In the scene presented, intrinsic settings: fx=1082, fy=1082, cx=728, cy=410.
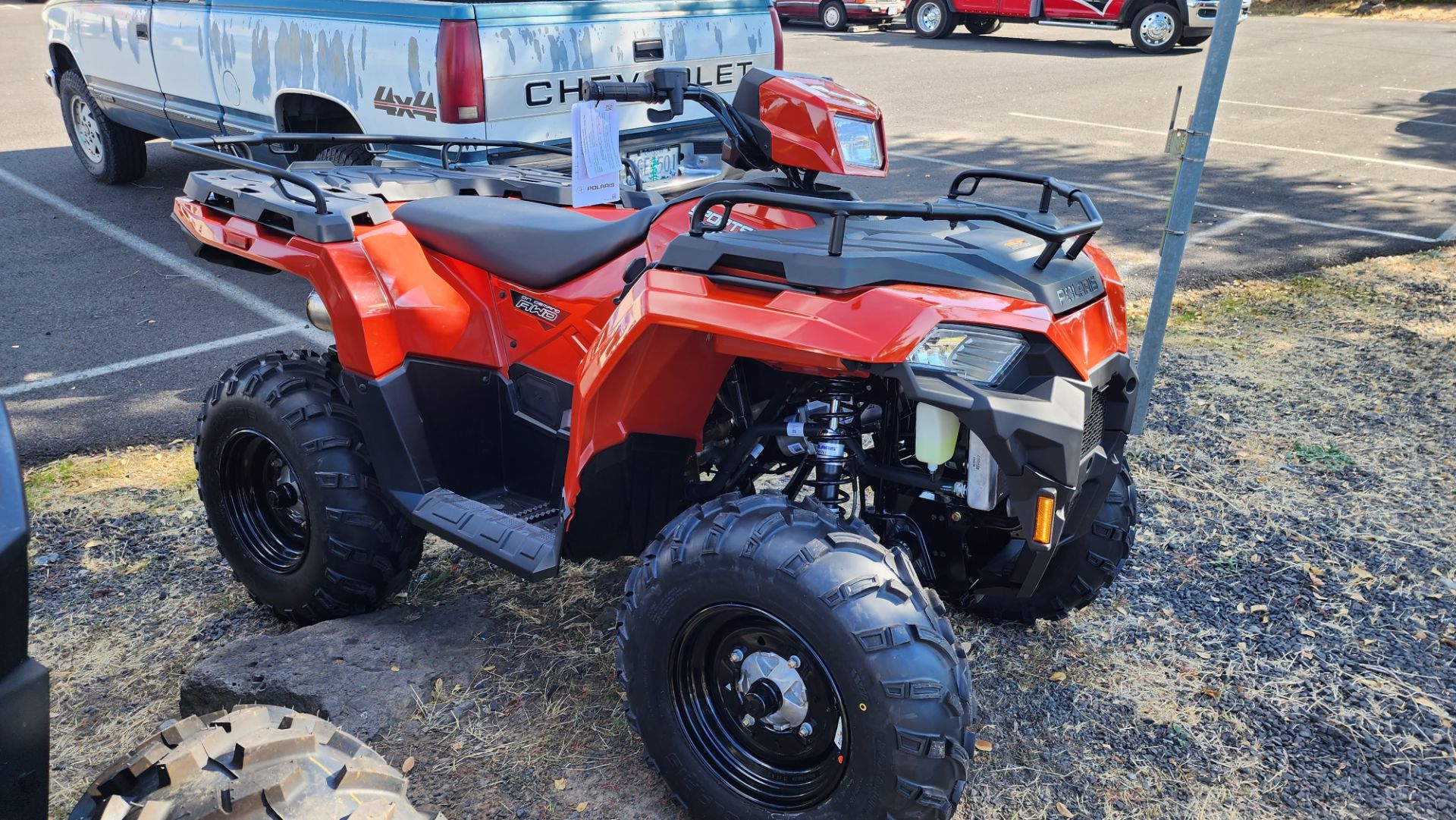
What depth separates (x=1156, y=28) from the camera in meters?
17.5

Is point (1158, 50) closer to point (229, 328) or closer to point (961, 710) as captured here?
point (229, 328)

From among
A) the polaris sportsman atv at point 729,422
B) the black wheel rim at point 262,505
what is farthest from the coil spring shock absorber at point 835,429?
the black wheel rim at point 262,505

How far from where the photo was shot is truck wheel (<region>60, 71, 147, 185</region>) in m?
8.54

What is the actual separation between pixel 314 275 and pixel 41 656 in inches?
57.3

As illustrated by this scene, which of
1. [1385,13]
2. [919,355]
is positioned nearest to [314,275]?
[919,355]

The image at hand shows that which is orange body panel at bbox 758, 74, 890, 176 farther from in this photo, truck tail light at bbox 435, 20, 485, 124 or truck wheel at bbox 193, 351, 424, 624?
truck tail light at bbox 435, 20, 485, 124

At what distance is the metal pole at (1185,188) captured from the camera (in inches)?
158

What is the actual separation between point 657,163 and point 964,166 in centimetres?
457

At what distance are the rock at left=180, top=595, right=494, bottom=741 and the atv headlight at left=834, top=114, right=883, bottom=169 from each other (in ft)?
5.84

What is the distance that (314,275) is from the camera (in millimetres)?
3018

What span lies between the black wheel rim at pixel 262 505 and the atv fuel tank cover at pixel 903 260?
1685 millimetres

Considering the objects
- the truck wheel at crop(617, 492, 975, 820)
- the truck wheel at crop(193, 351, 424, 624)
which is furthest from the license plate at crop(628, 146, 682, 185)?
the truck wheel at crop(617, 492, 975, 820)

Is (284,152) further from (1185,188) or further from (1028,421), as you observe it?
(1185,188)

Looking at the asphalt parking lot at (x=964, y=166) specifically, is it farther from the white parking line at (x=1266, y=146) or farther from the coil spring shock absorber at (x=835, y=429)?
the coil spring shock absorber at (x=835, y=429)
